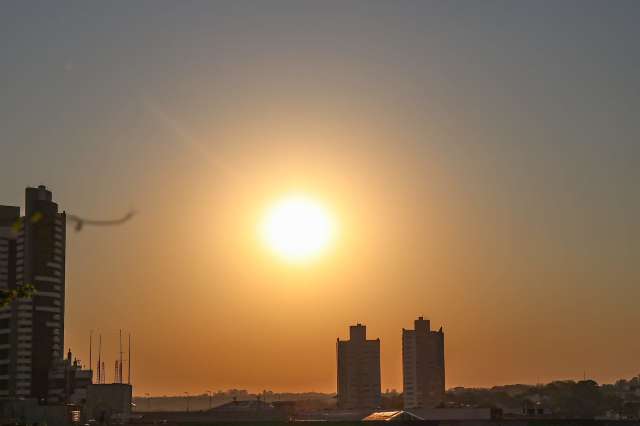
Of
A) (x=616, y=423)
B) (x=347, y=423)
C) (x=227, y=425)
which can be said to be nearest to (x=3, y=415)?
(x=227, y=425)

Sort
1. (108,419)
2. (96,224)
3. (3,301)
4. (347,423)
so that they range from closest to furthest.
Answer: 1. (96,224)
2. (3,301)
3. (347,423)
4. (108,419)

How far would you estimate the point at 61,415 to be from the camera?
14562 centimetres

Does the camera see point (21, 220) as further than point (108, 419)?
No

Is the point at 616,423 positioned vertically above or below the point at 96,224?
below

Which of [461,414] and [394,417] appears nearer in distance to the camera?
[394,417]

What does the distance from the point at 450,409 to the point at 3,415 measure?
79683mm

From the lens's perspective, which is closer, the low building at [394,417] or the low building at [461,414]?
the low building at [394,417]

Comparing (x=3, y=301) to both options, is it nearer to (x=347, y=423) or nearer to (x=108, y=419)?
(x=347, y=423)

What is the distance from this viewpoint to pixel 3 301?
25.6m

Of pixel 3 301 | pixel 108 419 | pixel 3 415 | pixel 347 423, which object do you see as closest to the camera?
pixel 3 301

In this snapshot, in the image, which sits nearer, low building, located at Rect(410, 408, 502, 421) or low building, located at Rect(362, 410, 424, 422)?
low building, located at Rect(362, 410, 424, 422)

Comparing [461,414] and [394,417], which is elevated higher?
[394,417]

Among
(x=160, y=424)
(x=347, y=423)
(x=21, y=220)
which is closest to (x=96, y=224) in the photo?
(x=21, y=220)

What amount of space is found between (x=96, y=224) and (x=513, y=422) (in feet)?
470
